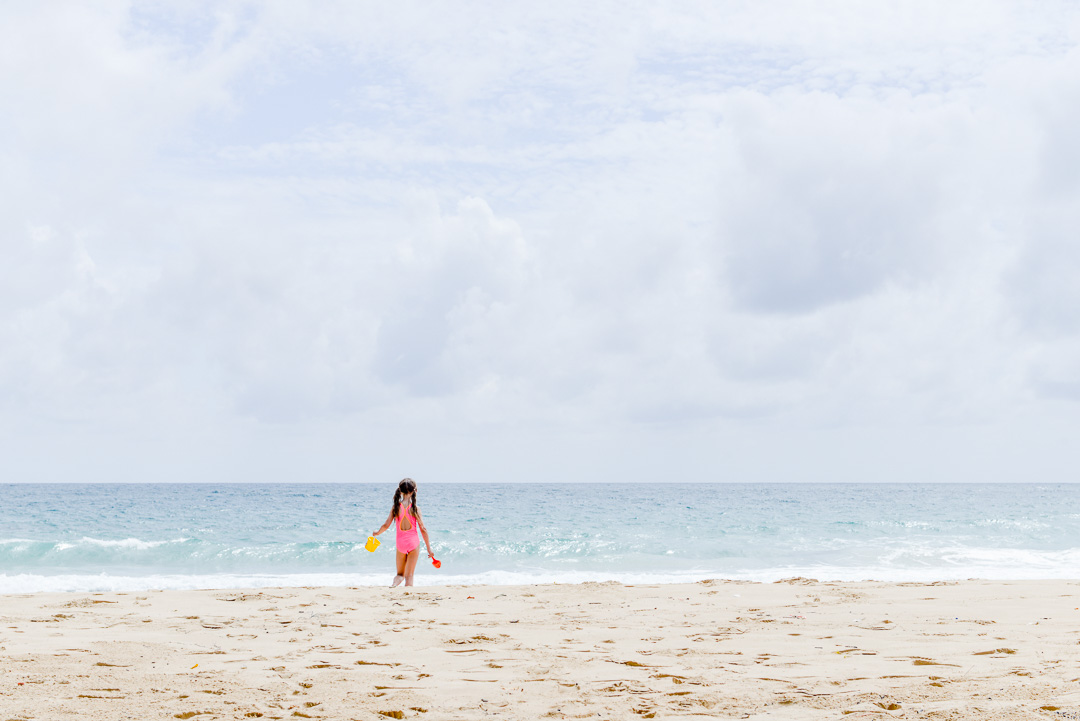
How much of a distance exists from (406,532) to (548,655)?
5557mm

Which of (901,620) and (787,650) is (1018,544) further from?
(787,650)

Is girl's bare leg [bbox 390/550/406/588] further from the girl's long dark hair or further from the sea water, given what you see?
the sea water

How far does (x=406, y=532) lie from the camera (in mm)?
11008

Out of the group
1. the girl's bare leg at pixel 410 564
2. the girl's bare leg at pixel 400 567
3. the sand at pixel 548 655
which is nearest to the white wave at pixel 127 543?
the sand at pixel 548 655

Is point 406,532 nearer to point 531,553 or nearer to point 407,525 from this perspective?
point 407,525

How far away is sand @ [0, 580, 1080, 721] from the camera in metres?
4.32

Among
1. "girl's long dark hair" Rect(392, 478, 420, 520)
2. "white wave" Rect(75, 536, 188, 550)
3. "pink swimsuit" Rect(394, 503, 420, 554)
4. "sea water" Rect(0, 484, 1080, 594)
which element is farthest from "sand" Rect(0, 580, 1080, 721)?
"white wave" Rect(75, 536, 188, 550)

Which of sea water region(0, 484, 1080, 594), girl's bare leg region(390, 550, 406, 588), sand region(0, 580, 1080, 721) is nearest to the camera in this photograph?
sand region(0, 580, 1080, 721)

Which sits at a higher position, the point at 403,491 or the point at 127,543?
the point at 403,491

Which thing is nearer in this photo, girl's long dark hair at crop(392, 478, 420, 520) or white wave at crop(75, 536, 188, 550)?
girl's long dark hair at crop(392, 478, 420, 520)

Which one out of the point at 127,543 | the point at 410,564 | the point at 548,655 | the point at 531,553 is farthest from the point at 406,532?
the point at 127,543

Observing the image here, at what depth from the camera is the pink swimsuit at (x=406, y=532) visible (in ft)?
36.1

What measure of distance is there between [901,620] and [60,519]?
36457 millimetres

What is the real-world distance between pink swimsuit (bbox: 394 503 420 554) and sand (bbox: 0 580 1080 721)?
5.39ft
